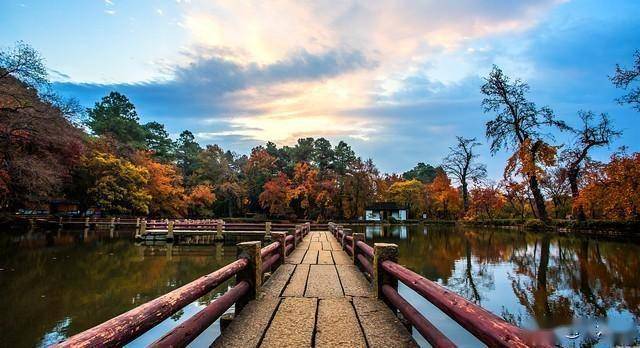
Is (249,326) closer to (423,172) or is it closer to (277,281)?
(277,281)

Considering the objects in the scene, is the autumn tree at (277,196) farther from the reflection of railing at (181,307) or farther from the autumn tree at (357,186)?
the reflection of railing at (181,307)

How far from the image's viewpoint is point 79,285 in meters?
10.1

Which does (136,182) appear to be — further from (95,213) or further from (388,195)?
(388,195)

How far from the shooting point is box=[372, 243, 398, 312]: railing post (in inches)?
201

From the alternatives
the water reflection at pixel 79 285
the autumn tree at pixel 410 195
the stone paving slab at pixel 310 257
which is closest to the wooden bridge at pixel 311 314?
the stone paving slab at pixel 310 257

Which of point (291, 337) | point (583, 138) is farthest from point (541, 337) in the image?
point (583, 138)

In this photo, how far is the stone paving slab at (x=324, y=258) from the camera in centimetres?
916

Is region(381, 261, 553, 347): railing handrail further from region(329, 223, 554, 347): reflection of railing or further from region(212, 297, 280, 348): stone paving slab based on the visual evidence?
region(212, 297, 280, 348): stone paving slab

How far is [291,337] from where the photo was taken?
3.56 m

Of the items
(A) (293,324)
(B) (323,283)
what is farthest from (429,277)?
(A) (293,324)

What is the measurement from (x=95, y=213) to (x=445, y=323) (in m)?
42.6

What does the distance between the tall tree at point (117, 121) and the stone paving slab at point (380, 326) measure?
146 feet

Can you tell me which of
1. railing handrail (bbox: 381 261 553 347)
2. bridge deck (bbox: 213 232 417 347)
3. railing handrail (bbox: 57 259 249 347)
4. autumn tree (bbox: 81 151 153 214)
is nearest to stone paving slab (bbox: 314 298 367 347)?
bridge deck (bbox: 213 232 417 347)

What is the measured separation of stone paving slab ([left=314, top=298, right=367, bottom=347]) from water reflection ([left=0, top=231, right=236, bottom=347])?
307cm
